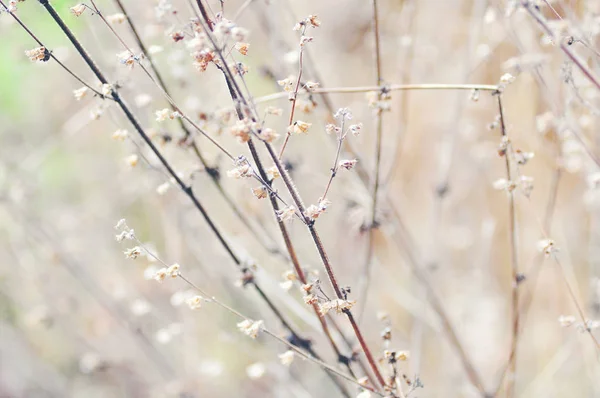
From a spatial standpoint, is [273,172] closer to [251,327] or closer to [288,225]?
[251,327]

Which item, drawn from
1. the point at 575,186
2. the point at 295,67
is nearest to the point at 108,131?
the point at 295,67

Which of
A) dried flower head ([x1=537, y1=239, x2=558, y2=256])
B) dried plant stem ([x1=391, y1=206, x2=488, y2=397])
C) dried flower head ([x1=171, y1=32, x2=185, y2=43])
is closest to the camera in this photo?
dried flower head ([x1=171, y1=32, x2=185, y2=43])

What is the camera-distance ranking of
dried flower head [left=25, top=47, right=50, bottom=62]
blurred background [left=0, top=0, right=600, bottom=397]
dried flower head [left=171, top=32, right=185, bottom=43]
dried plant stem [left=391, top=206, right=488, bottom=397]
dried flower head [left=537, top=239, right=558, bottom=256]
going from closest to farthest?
dried flower head [left=171, top=32, right=185, bottom=43]
dried flower head [left=25, top=47, right=50, bottom=62]
dried flower head [left=537, top=239, right=558, bottom=256]
dried plant stem [left=391, top=206, right=488, bottom=397]
blurred background [left=0, top=0, right=600, bottom=397]

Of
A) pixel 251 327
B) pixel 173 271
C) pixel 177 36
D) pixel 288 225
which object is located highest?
pixel 288 225

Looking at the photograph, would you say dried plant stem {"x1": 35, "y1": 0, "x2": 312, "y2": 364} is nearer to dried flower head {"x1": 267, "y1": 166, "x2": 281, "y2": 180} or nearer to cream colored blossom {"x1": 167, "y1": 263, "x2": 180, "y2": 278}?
cream colored blossom {"x1": 167, "y1": 263, "x2": 180, "y2": 278}

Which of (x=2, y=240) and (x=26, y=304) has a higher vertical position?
(x=2, y=240)

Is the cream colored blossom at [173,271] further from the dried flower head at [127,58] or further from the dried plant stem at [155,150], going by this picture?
the dried flower head at [127,58]

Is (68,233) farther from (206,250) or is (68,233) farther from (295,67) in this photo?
(295,67)

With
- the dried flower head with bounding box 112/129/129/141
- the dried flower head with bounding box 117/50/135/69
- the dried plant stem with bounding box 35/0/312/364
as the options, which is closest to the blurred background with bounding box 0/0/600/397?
the dried plant stem with bounding box 35/0/312/364

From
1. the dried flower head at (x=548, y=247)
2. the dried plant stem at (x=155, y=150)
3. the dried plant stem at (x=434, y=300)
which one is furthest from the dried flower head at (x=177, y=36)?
the dried plant stem at (x=434, y=300)

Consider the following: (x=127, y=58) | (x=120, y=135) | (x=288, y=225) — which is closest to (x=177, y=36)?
(x=127, y=58)

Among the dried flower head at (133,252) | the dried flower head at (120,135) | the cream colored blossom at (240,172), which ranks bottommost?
the dried flower head at (133,252)
